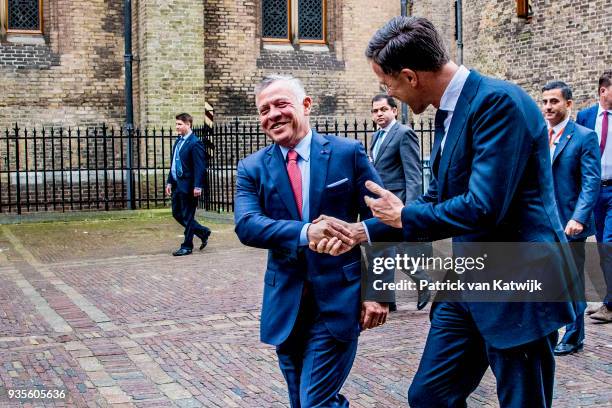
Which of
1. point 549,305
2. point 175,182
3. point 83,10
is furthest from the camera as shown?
point 83,10

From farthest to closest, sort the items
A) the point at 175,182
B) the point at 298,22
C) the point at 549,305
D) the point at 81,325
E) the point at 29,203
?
the point at 298,22, the point at 29,203, the point at 175,182, the point at 81,325, the point at 549,305

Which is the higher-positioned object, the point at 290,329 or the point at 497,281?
the point at 497,281

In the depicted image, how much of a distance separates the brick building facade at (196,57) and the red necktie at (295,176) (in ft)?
47.8

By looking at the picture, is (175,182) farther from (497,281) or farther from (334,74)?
(334,74)

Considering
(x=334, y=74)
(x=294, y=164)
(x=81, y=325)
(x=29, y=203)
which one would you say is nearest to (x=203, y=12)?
(x=334, y=74)

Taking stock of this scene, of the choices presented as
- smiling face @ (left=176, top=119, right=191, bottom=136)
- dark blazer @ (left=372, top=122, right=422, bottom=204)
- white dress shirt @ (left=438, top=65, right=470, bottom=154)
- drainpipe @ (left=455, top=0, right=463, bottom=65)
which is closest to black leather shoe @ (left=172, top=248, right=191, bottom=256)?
smiling face @ (left=176, top=119, right=191, bottom=136)

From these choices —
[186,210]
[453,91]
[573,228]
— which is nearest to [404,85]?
[453,91]

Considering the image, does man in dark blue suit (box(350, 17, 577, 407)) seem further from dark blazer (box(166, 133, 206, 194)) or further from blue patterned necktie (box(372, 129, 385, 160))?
dark blazer (box(166, 133, 206, 194))

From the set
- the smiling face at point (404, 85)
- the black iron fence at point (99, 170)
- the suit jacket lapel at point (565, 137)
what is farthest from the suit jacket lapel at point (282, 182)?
the black iron fence at point (99, 170)

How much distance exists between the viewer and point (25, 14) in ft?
58.6

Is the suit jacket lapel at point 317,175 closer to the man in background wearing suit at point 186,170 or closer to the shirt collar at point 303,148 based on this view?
the shirt collar at point 303,148

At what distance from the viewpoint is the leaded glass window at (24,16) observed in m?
17.7

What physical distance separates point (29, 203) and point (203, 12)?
589 cm

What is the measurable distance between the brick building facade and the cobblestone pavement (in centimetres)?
801
